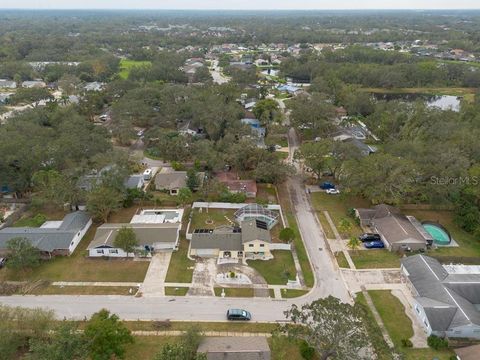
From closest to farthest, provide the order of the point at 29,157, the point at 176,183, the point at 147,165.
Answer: the point at 29,157 → the point at 176,183 → the point at 147,165

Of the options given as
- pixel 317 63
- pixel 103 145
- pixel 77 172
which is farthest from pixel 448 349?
pixel 317 63

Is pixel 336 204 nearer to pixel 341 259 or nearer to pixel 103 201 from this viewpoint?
pixel 341 259

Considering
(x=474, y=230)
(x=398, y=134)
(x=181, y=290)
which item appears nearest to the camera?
(x=181, y=290)

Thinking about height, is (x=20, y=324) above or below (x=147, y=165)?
above

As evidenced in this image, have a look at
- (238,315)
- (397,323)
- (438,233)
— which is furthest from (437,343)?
(438,233)

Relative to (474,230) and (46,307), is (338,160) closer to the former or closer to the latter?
(474,230)

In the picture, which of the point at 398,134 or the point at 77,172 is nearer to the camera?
the point at 77,172

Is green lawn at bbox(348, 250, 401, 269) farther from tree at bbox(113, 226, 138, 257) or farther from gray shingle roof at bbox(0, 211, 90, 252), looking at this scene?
gray shingle roof at bbox(0, 211, 90, 252)

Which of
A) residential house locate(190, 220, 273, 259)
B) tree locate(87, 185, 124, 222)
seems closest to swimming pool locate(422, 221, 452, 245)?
residential house locate(190, 220, 273, 259)
